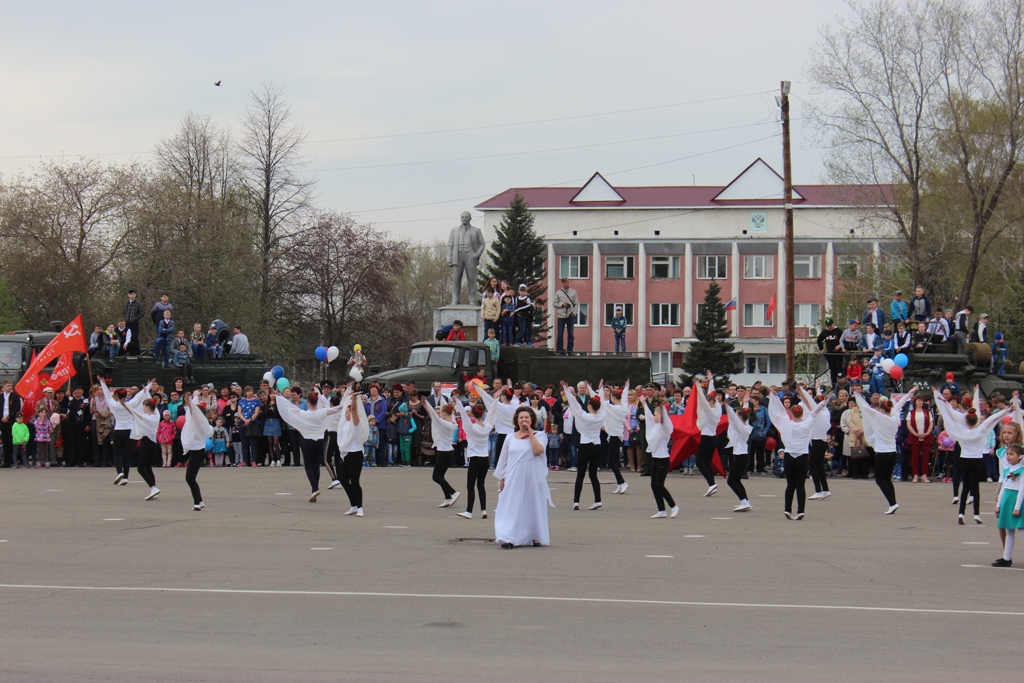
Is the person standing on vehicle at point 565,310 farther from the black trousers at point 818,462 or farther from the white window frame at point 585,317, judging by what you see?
the white window frame at point 585,317

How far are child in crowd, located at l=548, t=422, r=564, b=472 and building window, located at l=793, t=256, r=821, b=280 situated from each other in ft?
166

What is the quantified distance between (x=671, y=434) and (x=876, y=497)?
168 inches

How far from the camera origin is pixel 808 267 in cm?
7419

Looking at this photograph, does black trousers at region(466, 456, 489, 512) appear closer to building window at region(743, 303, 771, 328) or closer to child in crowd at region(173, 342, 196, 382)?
child in crowd at region(173, 342, 196, 382)

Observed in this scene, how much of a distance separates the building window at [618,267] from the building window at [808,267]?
10.4 meters

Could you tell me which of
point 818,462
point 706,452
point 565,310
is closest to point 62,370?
point 565,310

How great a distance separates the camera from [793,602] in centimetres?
1030

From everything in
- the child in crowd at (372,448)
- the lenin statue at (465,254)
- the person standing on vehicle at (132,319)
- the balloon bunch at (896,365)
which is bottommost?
the child in crowd at (372,448)

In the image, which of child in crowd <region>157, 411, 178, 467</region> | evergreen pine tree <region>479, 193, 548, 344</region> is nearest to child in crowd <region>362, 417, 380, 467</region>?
child in crowd <region>157, 411, 178, 467</region>

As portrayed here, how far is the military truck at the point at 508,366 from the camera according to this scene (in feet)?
94.8

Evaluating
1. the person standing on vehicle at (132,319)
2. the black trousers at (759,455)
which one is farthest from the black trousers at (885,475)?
the person standing on vehicle at (132,319)

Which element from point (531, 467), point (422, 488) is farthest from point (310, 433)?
point (531, 467)

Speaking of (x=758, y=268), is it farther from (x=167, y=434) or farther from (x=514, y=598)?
(x=514, y=598)

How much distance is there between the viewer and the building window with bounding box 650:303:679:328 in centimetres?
7631
